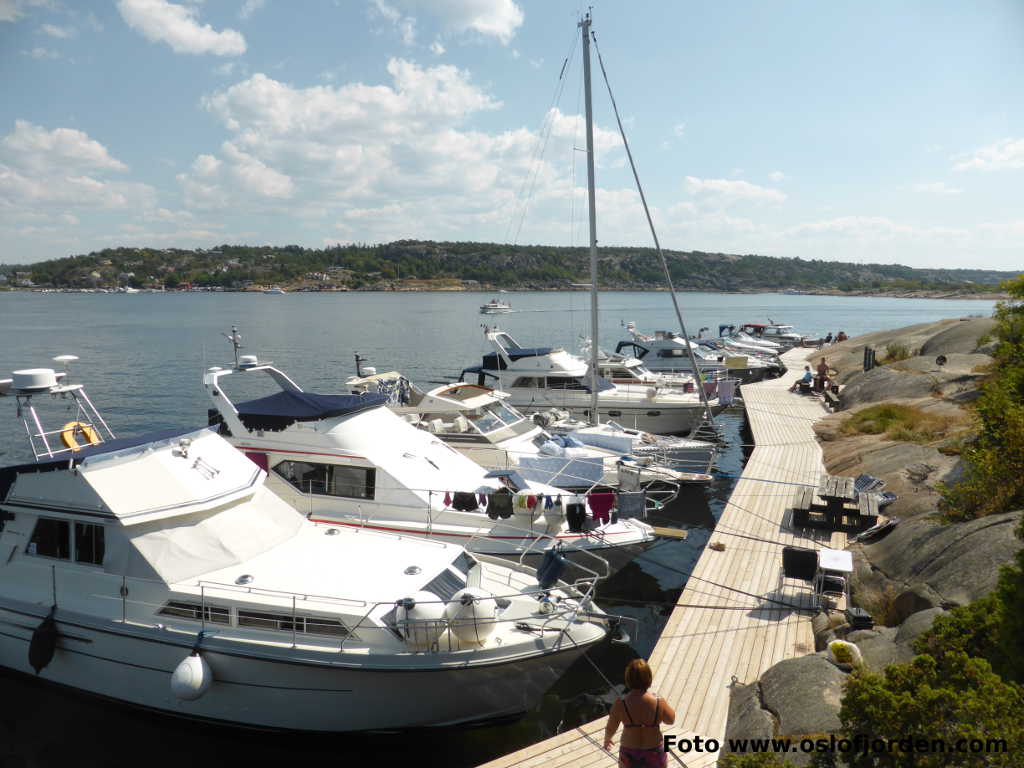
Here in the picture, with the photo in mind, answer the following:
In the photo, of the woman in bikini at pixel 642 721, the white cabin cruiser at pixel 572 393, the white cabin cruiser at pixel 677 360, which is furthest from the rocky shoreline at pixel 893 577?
the white cabin cruiser at pixel 677 360

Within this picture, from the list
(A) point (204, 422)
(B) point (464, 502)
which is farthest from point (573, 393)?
(A) point (204, 422)

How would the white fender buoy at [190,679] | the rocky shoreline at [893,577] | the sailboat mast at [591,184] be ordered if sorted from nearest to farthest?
the rocky shoreline at [893,577]
the white fender buoy at [190,679]
the sailboat mast at [591,184]

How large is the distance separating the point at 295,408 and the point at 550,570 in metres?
6.37

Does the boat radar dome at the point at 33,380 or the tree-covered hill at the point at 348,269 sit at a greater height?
the tree-covered hill at the point at 348,269

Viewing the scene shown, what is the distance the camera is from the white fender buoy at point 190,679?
7.32 m

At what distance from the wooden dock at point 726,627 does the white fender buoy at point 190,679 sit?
12.1ft

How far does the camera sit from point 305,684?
7.62 m

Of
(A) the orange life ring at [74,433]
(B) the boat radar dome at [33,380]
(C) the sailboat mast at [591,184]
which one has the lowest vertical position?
(A) the orange life ring at [74,433]

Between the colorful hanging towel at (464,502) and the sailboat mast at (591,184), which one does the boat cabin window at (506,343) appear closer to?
the sailboat mast at (591,184)

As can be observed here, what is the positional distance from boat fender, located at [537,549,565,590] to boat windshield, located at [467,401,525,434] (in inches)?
319

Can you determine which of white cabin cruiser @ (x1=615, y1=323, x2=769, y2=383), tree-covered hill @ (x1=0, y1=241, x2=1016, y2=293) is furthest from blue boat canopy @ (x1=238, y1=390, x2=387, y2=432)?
tree-covered hill @ (x1=0, y1=241, x2=1016, y2=293)

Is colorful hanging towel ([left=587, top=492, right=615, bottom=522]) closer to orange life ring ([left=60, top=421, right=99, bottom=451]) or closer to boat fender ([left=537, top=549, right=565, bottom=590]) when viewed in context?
boat fender ([left=537, top=549, right=565, bottom=590])

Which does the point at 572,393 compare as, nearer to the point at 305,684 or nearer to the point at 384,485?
the point at 384,485

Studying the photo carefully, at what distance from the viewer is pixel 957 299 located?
197 m
